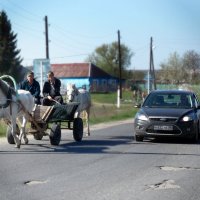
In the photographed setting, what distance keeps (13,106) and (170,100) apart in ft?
17.8

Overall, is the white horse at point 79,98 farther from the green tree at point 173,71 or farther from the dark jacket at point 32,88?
the green tree at point 173,71

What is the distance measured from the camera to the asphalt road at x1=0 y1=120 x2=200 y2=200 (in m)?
8.88

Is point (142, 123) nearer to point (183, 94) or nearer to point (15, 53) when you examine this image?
point (183, 94)

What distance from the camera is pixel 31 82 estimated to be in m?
16.7

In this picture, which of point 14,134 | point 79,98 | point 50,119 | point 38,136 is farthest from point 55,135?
point 79,98

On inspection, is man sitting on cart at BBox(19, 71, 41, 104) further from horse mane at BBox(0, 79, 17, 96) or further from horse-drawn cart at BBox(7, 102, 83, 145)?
horse mane at BBox(0, 79, 17, 96)

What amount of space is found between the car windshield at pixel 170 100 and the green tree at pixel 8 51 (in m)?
60.8

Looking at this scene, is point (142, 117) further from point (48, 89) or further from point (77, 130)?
point (48, 89)

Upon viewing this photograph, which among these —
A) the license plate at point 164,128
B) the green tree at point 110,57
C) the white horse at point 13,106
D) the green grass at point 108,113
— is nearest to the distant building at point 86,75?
the green tree at point 110,57

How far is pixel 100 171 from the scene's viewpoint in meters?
11.0

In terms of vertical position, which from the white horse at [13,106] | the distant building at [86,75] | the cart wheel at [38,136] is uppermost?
the distant building at [86,75]

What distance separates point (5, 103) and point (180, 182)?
5837 mm

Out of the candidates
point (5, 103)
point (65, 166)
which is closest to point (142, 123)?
point (5, 103)

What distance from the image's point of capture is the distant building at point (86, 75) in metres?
104
